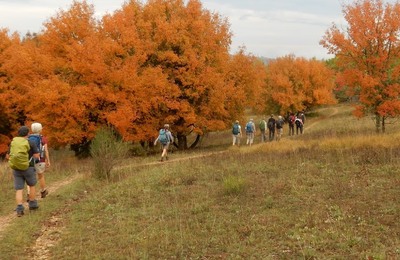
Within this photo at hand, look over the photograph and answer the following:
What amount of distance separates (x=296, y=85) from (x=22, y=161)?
47.4 metres

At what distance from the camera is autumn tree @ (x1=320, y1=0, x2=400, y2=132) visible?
72.1ft

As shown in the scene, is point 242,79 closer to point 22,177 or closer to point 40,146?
point 40,146

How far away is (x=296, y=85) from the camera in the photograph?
174 ft

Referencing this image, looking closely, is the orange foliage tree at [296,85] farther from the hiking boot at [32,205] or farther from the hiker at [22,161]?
the hiker at [22,161]

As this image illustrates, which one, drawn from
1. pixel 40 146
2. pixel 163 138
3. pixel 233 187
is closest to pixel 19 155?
pixel 40 146

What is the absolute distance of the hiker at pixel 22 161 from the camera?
945cm

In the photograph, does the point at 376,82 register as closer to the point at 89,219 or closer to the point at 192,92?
the point at 192,92

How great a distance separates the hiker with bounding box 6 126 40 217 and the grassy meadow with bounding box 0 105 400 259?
2.05ft

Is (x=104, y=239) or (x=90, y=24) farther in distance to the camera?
(x=90, y=24)

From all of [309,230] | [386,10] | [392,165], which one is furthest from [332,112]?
[309,230]

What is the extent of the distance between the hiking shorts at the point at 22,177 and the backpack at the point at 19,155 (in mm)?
206

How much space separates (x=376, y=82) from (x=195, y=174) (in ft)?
43.0

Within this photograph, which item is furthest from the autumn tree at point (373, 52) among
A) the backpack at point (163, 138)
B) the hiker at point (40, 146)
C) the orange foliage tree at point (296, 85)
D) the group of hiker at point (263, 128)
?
the orange foliage tree at point (296, 85)

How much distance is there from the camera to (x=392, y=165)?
13.0m
